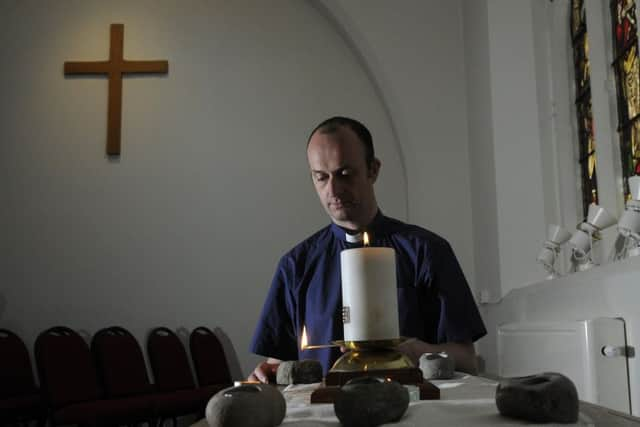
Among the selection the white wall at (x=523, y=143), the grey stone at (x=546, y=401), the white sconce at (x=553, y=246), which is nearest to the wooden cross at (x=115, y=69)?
the white wall at (x=523, y=143)

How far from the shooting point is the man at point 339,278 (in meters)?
1.75

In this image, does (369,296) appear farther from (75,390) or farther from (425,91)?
(425,91)

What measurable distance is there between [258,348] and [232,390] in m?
→ 1.19

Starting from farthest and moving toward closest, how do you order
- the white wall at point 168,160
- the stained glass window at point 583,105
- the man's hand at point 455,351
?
the white wall at point 168,160, the stained glass window at point 583,105, the man's hand at point 455,351

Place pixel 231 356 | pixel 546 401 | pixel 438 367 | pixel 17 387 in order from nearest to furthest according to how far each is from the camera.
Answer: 1. pixel 546 401
2. pixel 438 367
3. pixel 17 387
4. pixel 231 356

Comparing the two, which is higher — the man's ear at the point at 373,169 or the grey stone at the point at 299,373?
the man's ear at the point at 373,169

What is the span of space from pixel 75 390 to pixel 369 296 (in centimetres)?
448

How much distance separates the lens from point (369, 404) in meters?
0.73

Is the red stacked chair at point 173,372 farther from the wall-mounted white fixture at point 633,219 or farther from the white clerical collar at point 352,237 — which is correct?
the white clerical collar at point 352,237

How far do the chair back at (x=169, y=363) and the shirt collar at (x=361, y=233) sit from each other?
3.96 m

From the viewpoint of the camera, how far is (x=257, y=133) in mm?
6535

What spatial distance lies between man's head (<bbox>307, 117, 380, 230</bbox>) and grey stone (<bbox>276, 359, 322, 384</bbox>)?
1.84ft

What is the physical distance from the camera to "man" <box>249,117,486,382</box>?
5.74ft

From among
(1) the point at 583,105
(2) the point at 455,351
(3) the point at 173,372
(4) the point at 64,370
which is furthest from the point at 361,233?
(3) the point at 173,372
